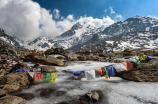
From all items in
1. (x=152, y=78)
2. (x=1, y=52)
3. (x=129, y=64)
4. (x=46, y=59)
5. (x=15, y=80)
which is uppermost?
(x=1, y=52)

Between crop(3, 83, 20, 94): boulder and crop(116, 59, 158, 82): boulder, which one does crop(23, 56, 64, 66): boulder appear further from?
crop(116, 59, 158, 82): boulder

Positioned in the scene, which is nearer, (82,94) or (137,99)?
(137,99)

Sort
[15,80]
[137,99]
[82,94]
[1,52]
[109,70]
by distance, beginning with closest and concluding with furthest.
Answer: [137,99]
[82,94]
[15,80]
[109,70]
[1,52]

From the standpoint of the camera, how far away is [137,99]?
5.82 metres

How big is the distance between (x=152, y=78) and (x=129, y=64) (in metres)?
2.12

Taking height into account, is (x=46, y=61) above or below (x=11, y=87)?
above

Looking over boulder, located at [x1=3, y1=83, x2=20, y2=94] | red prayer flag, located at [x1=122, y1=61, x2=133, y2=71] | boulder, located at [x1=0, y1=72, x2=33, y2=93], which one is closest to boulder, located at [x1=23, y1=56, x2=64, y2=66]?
boulder, located at [x1=0, y1=72, x2=33, y2=93]

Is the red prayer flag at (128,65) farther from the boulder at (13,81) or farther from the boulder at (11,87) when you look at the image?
the boulder at (11,87)

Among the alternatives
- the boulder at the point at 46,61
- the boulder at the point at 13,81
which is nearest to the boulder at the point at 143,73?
the boulder at the point at 13,81

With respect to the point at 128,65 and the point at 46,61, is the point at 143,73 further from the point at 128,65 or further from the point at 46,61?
the point at 46,61

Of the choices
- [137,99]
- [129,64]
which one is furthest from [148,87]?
[129,64]

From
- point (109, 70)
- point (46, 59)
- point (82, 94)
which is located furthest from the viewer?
point (46, 59)

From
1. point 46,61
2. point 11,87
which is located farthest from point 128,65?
point 46,61

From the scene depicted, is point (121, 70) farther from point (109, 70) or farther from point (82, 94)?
point (82, 94)
